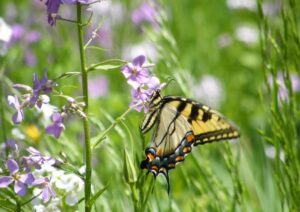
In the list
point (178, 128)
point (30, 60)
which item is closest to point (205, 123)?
point (178, 128)

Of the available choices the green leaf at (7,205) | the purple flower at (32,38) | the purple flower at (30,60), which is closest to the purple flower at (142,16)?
the purple flower at (32,38)

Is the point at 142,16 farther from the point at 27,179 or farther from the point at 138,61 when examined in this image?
the point at 27,179

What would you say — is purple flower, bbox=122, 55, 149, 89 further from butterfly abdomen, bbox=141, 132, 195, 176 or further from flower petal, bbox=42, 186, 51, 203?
flower petal, bbox=42, 186, 51, 203

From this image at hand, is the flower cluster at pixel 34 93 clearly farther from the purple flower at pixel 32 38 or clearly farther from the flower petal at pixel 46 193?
the purple flower at pixel 32 38

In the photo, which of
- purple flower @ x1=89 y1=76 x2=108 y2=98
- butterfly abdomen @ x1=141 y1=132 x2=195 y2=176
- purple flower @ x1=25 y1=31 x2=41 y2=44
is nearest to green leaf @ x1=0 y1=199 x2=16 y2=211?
butterfly abdomen @ x1=141 y1=132 x2=195 y2=176

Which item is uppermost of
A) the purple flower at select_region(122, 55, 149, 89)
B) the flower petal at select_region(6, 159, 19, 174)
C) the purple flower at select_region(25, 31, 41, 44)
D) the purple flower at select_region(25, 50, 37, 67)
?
the purple flower at select_region(25, 31, 41, 44)
